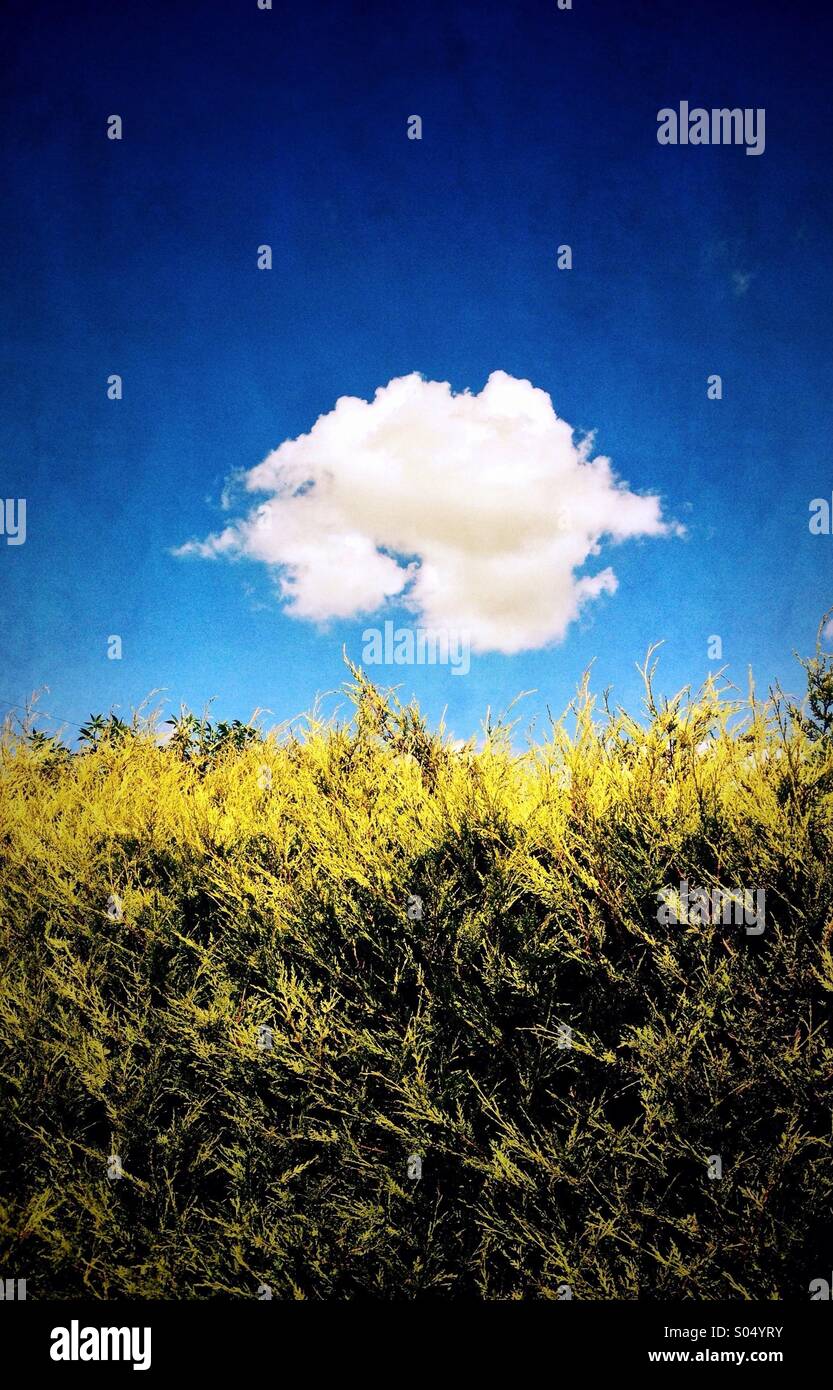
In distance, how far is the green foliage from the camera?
3.41m

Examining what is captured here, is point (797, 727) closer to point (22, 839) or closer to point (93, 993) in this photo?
point (93, 993)

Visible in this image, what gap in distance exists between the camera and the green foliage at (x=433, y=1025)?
134 inches

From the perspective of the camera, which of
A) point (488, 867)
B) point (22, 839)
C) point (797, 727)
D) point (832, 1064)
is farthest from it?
point (22, 839)

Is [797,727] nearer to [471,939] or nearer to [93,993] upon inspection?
[471,939]

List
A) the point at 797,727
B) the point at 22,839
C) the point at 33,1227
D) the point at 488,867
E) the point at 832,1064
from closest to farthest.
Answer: the point at 832,1064
the point at 797,727
the point at 488,867
the point at 33,1227
the point at 22,839

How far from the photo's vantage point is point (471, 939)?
3799mm

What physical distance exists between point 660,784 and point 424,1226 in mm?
2688

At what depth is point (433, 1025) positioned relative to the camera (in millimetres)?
3842
